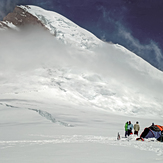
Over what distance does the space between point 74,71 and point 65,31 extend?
35810 mm

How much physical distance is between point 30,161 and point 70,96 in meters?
33.3

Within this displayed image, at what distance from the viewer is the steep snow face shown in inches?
3000

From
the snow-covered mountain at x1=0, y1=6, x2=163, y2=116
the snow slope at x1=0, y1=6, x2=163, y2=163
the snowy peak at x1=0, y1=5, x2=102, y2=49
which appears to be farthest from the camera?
the snowy peak at x1=0, y1=5, x2=102, y2=49

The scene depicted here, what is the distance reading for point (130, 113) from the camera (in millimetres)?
38281

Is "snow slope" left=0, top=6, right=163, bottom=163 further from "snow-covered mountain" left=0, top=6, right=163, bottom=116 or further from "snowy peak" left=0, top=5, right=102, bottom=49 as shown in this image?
"snowy peak" left=0, top=5, right=102, bottom=49

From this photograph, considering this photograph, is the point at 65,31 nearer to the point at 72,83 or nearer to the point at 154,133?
the point at 72,83

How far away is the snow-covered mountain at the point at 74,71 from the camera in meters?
39.8

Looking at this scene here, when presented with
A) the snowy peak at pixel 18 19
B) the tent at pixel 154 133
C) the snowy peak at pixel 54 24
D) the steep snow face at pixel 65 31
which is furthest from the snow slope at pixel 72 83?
the snowy peak at pixel 18 19

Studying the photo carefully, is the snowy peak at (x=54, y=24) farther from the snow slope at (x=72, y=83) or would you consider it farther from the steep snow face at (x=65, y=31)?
the snow slope at (x=72, y=83)

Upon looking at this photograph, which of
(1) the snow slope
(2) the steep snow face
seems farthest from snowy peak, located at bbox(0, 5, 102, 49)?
(1) the snow slope

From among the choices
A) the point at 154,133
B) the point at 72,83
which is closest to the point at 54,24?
the point at 72,83

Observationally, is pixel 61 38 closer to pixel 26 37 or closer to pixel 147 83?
pixel 26 37

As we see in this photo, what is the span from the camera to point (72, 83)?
148ft

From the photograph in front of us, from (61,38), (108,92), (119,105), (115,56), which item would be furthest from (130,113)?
(61,38)
